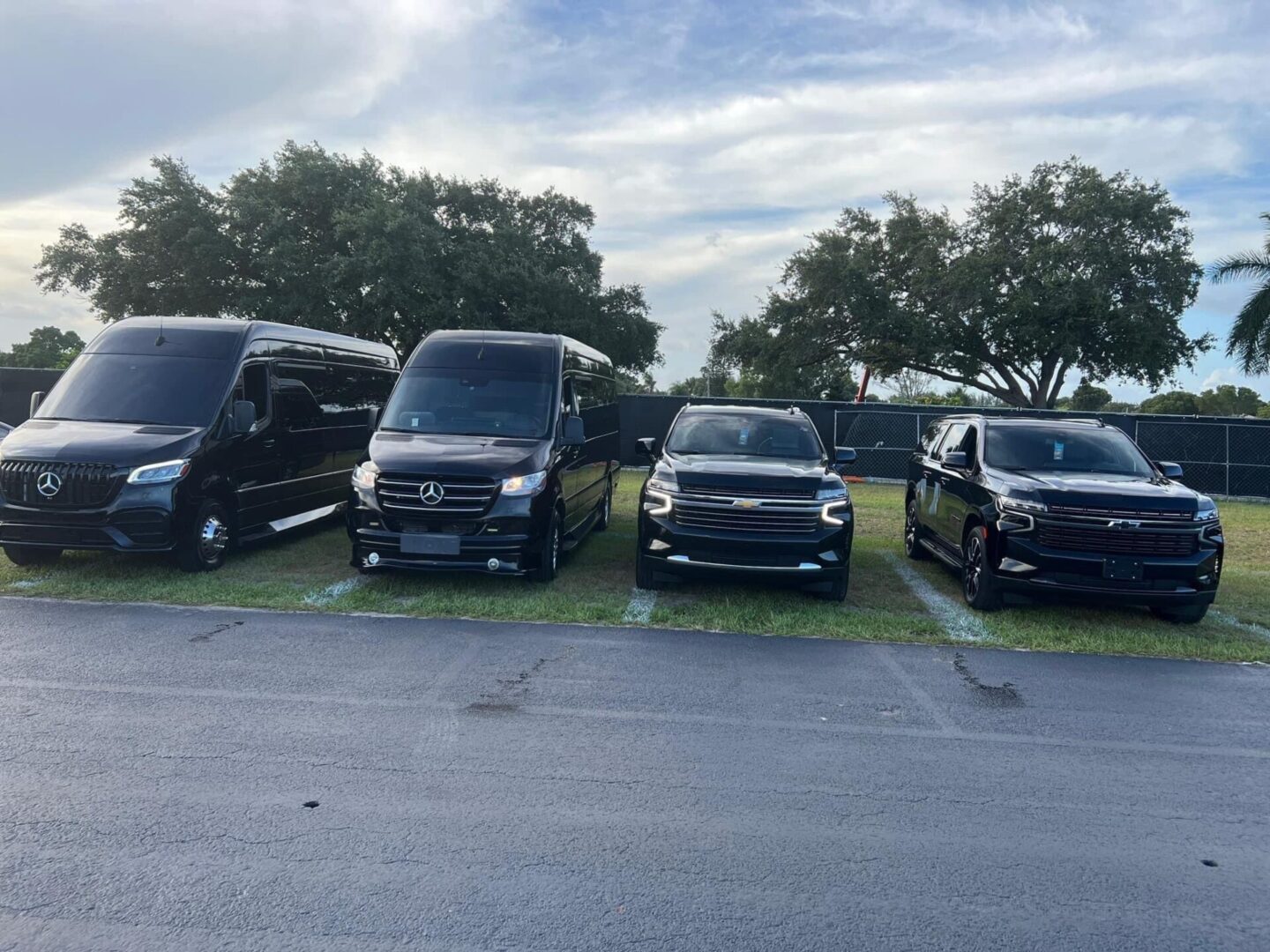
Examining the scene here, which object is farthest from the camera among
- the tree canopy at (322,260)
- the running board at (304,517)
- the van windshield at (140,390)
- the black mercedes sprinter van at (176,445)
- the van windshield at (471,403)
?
the tree canopy at (322,260)

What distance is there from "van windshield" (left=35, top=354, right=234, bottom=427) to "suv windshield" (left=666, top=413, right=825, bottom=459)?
15.3ft

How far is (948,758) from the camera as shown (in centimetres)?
478

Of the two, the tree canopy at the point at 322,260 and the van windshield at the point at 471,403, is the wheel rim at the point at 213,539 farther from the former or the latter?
the tree canopy at the point at 322,260

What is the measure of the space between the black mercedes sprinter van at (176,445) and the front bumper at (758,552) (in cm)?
446

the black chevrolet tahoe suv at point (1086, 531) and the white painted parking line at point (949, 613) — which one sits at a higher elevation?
the black chevrolet tahoe suv at point (1086, 531)

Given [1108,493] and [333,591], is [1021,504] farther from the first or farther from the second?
[333,591]

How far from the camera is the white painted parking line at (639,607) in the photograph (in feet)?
25.1

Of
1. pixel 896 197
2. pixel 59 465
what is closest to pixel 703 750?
pixel 59 465

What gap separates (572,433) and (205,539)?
368 centimetres

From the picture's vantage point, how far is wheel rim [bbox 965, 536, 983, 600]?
27.1 feet

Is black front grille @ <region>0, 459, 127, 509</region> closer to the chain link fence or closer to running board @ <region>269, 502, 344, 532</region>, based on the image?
running board @ <region>269, 502, 344, 532</region>

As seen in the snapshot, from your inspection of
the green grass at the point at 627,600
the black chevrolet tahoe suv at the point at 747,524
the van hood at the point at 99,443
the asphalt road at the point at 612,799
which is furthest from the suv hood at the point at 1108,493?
the van hood at the point at 99,443

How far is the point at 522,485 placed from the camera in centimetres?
812

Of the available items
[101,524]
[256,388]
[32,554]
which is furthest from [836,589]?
[32,554]
